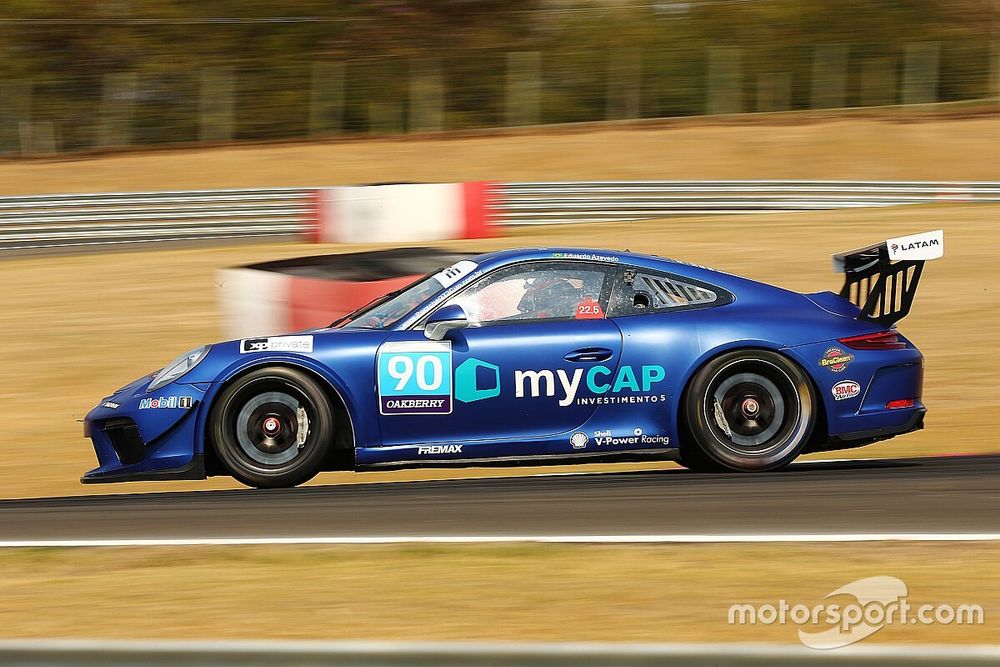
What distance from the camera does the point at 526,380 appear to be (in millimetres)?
6328

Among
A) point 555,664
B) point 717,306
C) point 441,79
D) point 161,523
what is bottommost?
point 161,523

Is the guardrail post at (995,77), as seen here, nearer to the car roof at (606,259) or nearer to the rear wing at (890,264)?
the rear wing at (890,264)

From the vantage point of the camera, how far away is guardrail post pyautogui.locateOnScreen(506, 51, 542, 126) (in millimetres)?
31578

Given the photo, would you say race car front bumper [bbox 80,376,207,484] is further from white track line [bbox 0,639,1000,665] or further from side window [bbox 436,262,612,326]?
white track line [bbox 0,639,1000,665]

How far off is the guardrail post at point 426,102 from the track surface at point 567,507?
25229 mm

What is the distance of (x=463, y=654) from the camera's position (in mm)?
2824

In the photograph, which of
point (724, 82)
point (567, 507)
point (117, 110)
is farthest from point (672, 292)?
point (724, 82)

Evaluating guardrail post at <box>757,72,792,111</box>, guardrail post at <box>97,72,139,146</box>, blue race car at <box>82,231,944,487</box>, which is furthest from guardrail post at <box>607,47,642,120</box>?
blue race car at <box>82,231,944,487</box>

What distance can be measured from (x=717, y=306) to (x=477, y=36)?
96.6ft

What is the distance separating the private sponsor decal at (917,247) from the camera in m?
6.45

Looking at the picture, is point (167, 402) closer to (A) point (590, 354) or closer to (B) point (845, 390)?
(A) point (590, 354)

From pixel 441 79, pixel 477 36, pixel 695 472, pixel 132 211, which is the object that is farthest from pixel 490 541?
pixel 477 36

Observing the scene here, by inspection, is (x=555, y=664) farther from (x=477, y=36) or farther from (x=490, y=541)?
(x=477, y=36)

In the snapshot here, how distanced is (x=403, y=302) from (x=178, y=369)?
116cm
